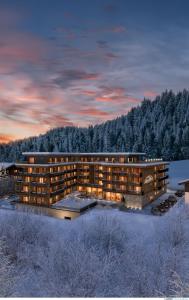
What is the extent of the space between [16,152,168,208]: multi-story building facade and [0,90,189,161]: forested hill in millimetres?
81472

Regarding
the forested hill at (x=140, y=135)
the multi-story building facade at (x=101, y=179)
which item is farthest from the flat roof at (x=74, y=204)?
the forested hill at (x=140, y=135)

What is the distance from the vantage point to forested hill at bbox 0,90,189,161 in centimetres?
13851

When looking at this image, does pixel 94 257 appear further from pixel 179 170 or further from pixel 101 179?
pixel 179 170

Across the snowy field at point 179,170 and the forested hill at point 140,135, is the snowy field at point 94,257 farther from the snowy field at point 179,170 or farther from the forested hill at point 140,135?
the forested hill at point 140,135

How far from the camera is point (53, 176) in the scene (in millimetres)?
52281

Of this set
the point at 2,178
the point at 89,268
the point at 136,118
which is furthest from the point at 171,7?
the point at 136,118

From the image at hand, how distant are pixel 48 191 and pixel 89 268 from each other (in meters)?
34.5

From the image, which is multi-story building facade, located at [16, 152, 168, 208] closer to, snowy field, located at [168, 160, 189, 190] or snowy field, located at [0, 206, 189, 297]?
snowy field, located at [0, 206, 189, 297]

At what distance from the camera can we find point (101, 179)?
59.7 metres

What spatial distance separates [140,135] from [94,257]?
5368 inches

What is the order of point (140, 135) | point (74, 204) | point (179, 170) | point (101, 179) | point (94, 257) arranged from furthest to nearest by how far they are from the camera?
point (140, 135) → point (179, 170) → point (101, 179) → point (74, 204) → point (94, 257)

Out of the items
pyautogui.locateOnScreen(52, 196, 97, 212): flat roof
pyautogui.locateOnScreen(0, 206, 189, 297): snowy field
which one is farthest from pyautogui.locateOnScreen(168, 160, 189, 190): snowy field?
pyautogui.locateOnScreen(0, 206, 189, 297): snowy field

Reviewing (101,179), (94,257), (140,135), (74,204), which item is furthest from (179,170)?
(94,257)

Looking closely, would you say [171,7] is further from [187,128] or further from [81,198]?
[187,128]
